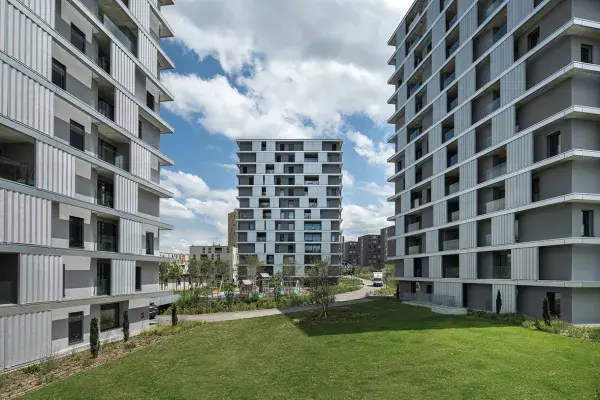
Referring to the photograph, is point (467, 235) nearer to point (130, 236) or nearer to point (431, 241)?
point (431, 241)

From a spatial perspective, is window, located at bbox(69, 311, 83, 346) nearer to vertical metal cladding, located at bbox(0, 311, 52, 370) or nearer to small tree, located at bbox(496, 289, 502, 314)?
vertical metal cladding, located at bbox(0, 311, 52, 370)

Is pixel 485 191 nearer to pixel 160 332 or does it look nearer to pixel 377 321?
pixel 377 321

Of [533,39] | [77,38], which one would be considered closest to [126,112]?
[77,38]

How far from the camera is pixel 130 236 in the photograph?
29.3 metres

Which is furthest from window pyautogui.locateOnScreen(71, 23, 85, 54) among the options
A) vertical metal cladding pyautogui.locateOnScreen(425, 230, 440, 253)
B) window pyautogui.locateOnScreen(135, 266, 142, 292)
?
vertical metal cladding pyautogui.locateOnScreen(425, 230, 440, 253)

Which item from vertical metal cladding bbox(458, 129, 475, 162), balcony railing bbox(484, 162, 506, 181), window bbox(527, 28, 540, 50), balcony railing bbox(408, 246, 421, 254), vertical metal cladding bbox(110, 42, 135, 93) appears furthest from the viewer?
balcony railing bbox(408, 246, 421, 254)

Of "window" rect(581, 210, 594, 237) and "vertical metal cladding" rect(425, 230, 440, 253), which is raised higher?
"window" rect(581, 210, 594, 237)

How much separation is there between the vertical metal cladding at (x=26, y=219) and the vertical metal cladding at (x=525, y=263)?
2949 cm

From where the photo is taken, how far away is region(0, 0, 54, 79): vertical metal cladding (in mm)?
18281

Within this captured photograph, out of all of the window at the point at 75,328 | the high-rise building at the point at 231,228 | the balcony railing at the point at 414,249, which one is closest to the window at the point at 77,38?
the window at the point at 75,328

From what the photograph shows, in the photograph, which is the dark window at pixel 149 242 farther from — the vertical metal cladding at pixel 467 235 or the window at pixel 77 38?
the vertical metal cladding at pixel 467 235

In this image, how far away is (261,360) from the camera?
61.9ft

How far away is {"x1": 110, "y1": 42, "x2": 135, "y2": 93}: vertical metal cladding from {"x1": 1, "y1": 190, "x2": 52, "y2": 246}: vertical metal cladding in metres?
11.5

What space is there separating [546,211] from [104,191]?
2964 centimetres
